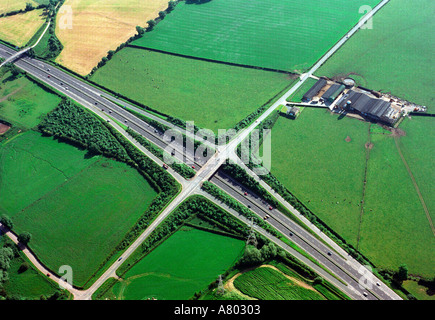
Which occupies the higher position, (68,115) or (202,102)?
(202,102)

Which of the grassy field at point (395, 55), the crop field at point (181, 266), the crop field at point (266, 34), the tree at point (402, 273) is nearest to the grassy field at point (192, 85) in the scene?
the crop field at point (266, 34)

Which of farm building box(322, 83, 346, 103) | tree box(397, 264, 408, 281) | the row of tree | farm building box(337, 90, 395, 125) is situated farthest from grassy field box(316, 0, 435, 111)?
the row of tree

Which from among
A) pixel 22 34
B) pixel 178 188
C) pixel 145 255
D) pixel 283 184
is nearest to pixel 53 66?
pixel 22 34

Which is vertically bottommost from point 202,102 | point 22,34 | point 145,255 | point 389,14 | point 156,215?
point 145,255

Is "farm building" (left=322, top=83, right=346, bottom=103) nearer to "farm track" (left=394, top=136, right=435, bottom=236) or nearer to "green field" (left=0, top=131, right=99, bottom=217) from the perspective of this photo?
"farm track" (left=394, top=136, right=435, bottom=236)

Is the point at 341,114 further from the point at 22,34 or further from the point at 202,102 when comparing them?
the point at 22,34

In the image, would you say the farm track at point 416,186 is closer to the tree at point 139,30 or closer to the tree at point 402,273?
the tree at point 402,273
